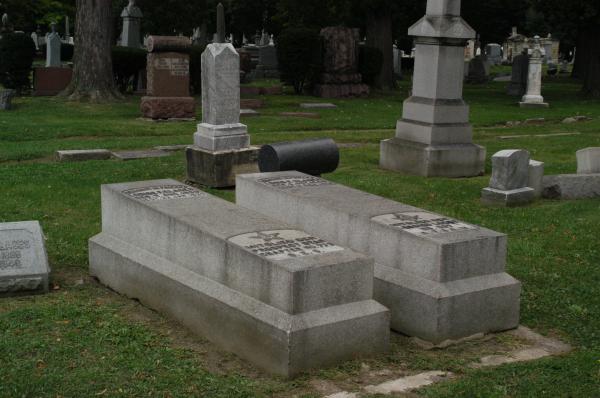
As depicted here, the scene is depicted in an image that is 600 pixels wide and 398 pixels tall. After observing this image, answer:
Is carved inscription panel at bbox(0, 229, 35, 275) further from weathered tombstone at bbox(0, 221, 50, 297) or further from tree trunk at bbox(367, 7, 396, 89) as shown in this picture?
tree trunk at bbox(367, 7, 396, 89)

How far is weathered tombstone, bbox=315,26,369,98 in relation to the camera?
27516 mm

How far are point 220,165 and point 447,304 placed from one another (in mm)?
6373

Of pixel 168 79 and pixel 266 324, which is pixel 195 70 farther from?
pixel 266 324

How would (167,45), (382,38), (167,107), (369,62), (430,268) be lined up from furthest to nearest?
(382,38), (369,62), (167,107), (167,45), (430,268)

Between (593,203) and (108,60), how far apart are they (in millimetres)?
15924

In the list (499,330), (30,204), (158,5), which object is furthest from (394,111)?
(158,5)

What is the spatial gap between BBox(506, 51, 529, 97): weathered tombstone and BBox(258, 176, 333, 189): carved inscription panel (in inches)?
915

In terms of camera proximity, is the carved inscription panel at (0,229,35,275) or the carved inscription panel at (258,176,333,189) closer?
the carved inscription panel at (0,229,35,275)

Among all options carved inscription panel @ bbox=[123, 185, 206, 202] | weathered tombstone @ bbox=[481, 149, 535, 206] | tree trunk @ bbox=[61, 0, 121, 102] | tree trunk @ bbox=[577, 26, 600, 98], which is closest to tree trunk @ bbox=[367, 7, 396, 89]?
tree trunk @ bbox=[577, 26, 600, 98]

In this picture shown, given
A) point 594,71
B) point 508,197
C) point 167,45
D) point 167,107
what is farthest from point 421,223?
point 594,71

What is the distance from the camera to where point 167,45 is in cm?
1891

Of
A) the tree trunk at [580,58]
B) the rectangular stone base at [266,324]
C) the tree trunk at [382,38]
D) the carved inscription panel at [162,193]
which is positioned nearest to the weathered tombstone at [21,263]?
the carved inscription panel at [162,193]

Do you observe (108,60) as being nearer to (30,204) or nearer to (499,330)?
(30,204)

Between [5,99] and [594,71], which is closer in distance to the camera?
[5,99]
